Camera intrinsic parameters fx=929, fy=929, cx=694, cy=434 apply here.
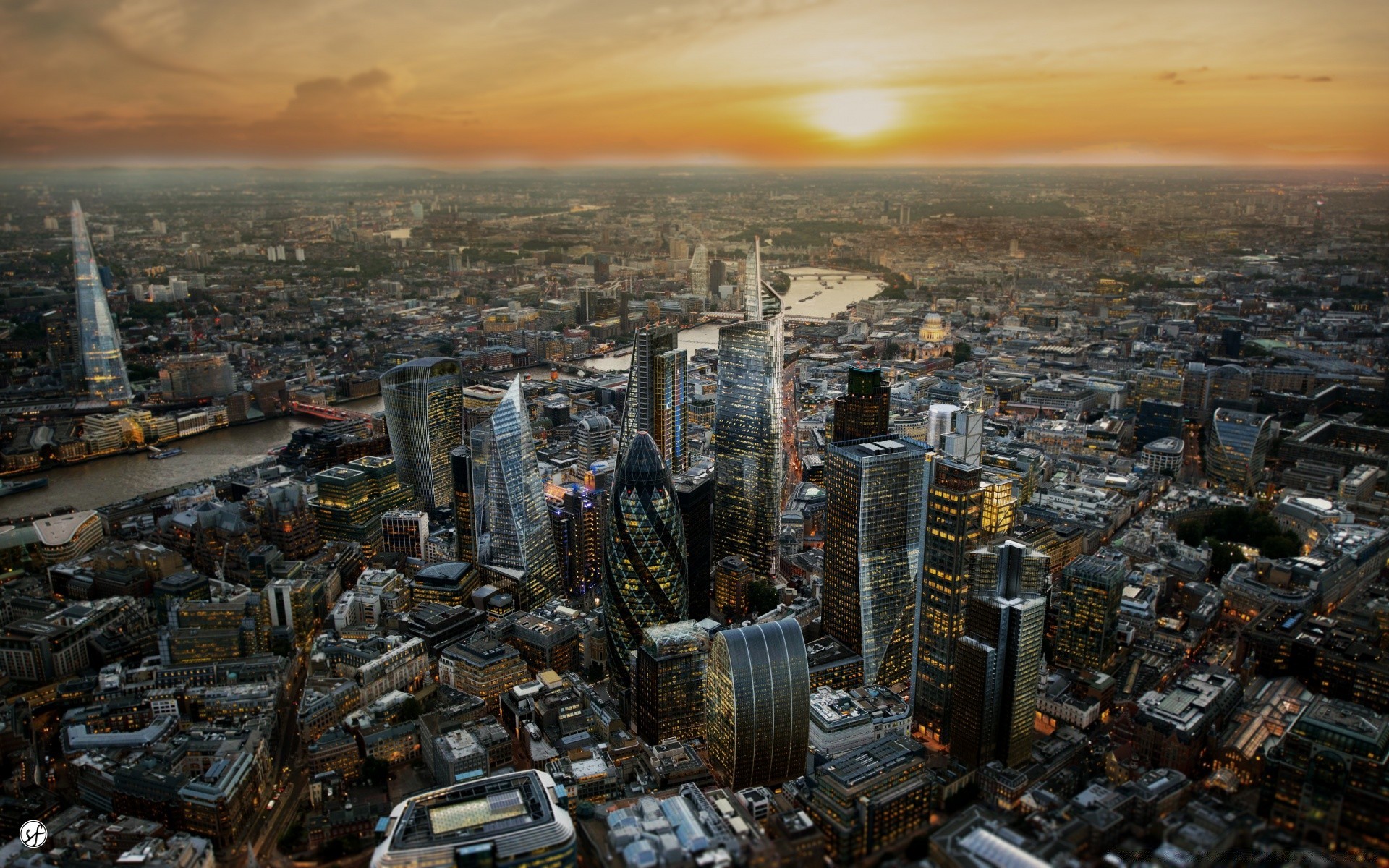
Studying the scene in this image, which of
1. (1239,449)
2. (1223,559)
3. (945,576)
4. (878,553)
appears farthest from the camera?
(1239,449)

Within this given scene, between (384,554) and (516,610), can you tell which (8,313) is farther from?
(516,610)

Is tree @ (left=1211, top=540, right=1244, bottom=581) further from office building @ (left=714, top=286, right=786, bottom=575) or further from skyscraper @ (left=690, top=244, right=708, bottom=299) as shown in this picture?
skyscraper @ (left=690, top=244, right=708, bottom=299)

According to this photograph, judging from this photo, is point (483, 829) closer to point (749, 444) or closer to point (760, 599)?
point (760, 599)

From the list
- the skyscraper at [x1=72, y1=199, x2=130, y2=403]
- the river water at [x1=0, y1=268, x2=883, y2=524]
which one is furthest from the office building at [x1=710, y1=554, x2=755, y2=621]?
the skyscraper at [x1=72, y1=199, x2=130, y2=403]

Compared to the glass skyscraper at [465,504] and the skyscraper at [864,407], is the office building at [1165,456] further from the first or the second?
the glass skyscraper at [465,504]

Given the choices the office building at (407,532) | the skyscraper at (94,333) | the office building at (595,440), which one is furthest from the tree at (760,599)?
the skyscraper at (94,333)

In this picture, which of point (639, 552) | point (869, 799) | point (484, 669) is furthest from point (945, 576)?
point (484, 669)
